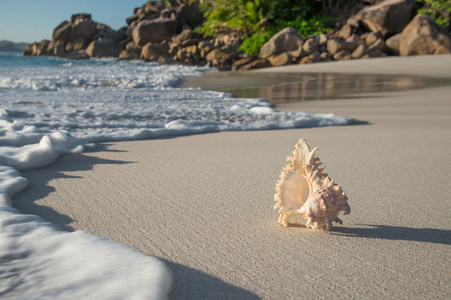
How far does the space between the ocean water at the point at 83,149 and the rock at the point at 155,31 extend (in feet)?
79.4

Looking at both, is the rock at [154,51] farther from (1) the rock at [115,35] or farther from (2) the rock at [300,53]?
(1) the rock at [115,35]

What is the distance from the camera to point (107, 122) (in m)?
4.46

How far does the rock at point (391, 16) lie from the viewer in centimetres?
1833

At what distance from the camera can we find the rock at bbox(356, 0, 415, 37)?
18.3 metres

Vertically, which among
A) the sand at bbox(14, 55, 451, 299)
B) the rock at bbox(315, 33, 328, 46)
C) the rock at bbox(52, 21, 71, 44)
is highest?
the rock at bbox(52, 21, 71, 44)

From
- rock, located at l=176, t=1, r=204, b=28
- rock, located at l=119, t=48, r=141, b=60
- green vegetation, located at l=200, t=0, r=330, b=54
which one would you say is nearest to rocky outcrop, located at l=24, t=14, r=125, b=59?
rock, located at l=119, t=48, r=141, b=60

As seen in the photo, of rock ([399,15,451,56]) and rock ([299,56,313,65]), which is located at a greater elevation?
rock ([399,15,451,56])

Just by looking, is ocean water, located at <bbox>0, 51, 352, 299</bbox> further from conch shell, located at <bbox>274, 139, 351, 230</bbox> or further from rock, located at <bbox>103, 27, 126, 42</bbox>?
rock, located at <bbox>103, 27, 126, 42</bbox>

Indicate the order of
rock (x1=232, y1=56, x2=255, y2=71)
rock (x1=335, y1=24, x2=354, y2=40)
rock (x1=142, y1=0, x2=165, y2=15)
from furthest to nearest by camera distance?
rock (x1=142, y1=0, x2=165, y2=15) < rock (x1=335, y1=24, x2=354, y2=40) < rock (x1=232, y1=56, x2=255, y2=71)

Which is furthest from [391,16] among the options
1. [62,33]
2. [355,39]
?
[62,33]

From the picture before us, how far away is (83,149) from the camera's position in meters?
3.09

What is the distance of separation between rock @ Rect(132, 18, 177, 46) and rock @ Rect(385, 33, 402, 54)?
57.6 ft

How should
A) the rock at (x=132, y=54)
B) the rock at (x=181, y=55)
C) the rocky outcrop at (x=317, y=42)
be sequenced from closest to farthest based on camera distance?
the rocky outcrop at (x=317, y=42), the rock at (x=181, y=55), the rock at (x=132, y=54)

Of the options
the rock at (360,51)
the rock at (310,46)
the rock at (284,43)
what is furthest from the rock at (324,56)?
the rock at (284,43)
